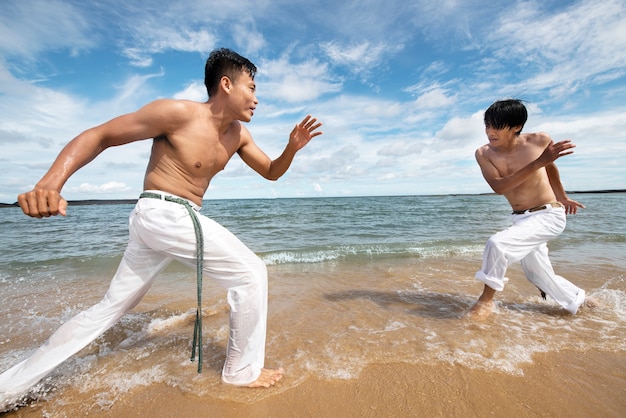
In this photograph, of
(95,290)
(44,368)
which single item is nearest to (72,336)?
(44,368)

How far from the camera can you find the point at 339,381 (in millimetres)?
2213

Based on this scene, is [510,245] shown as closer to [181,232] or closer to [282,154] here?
[282,154]

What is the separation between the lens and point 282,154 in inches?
110

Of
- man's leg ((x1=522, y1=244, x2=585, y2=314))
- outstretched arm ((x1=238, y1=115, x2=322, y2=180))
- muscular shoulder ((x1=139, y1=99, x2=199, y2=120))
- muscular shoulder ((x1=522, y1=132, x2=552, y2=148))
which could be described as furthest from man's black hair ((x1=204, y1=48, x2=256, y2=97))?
man's leg ((x1=522, y1=244, x2=585, y2=314))

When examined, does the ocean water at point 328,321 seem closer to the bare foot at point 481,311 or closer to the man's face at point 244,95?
the bare foot at point 481,311

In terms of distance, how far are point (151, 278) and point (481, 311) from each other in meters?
3.23

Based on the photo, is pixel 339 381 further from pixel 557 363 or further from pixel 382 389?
pixel 557 363

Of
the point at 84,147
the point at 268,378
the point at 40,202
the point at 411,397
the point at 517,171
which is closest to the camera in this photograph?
the point at 40,202

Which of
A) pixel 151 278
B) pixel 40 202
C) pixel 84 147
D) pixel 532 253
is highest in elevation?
pixel 84 147

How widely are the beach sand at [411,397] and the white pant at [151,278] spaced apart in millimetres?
240

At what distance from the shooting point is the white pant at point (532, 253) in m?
3.18

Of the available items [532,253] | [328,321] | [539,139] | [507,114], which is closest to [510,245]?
[532,253]

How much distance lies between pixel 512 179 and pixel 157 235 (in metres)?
3.31

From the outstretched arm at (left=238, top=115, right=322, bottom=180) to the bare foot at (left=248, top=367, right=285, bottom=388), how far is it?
5.28ft
